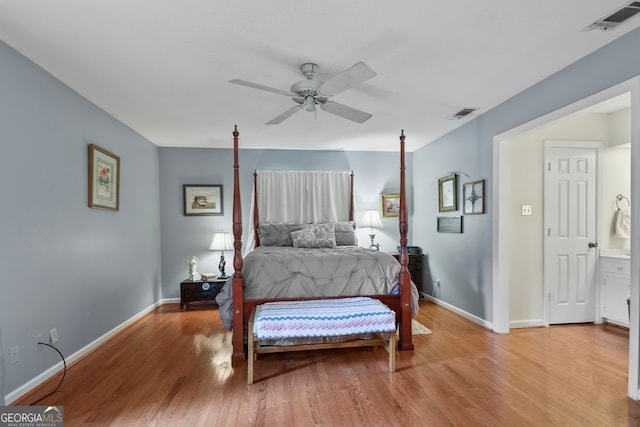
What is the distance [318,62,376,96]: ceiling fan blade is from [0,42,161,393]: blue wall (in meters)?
2.09

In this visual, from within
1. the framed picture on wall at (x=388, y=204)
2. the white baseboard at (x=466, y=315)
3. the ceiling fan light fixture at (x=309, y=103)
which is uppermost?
the ceiling fan light fixture at (x=309, y=103)

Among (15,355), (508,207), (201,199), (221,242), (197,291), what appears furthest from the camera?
(201,199)

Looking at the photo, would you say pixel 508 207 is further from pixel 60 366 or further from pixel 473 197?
pixel 60 366

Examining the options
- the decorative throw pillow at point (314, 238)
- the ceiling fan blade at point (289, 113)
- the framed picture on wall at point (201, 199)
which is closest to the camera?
the ceiling fan blade at point (289, 113)

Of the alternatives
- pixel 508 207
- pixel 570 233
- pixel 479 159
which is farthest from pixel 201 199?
pixel 570 233

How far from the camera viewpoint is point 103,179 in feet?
11.0

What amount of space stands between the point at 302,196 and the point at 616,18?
402 cm

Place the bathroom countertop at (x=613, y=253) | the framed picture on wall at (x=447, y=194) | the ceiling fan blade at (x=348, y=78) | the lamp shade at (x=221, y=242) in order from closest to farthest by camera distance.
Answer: the ceiling fan blade at (x=348, y=78) → the bathroom countertop at (x=613, y=253) → the framed picture on wall at (x=447, y=194) → the lamp shade at (x=221, y=242)

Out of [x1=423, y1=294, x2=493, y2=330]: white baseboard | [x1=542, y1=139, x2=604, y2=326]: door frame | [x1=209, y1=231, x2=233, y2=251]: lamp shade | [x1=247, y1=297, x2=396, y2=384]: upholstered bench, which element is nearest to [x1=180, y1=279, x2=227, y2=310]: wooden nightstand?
[x1=209, y1=231, x2=233, y2=251]: lamp shade

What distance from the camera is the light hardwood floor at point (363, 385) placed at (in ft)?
6.63

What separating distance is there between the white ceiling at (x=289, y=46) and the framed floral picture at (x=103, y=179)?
503mm

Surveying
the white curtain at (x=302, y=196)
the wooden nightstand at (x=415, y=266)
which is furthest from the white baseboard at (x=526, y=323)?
the white curtain at (x=302, y=196)

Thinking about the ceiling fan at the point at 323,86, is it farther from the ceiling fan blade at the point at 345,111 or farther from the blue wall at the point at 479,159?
the blue wall at the point at 479,159

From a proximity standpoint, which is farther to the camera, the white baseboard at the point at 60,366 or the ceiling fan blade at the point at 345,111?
the ceiling fan blade at the point at 345,111
